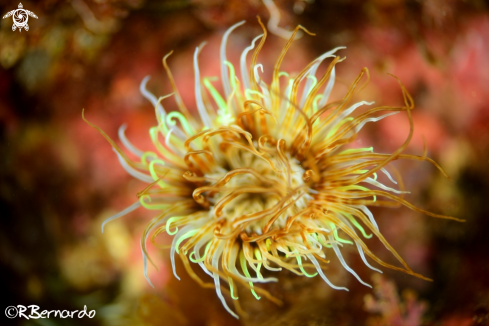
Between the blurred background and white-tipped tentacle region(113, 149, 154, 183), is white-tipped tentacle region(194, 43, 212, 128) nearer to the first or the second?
the blurred background

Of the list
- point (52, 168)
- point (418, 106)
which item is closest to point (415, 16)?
point (418, 106)

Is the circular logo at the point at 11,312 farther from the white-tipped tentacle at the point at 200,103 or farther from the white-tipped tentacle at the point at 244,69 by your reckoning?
the white-tipped tentacle at the point at 244,69

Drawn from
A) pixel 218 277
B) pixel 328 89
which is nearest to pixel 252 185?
pixel 218 277

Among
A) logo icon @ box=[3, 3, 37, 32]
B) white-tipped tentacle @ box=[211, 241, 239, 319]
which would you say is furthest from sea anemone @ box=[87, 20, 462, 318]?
logo icon @ box=[3, 3, 37, 32]

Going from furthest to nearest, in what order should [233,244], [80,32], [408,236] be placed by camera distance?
1. [80,32]
2. [408,236]
3. [233,244]

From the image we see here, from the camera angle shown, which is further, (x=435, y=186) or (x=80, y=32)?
(x=80, y=32)

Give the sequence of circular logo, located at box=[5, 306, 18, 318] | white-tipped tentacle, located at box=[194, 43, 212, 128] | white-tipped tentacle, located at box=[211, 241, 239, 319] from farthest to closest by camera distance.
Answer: circular logo, located at box=[5, 306, 18, 318], white-tipped tentacle, located at box=[194, 43, 212, 128], white-tipped tentacle, located at box=[211, 241, 239, 319]

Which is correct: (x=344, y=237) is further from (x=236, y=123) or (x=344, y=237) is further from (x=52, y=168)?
(x=52, y=168)
